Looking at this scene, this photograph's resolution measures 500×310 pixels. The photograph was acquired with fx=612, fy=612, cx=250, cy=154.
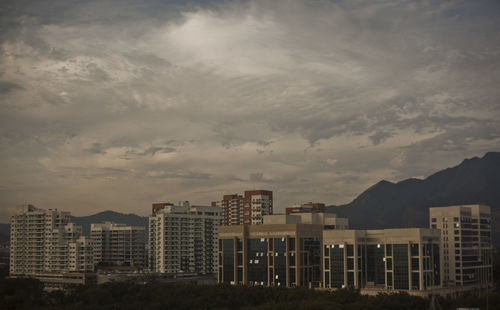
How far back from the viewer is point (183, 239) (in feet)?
331

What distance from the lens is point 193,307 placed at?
6284cm

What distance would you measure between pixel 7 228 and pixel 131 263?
24.1m

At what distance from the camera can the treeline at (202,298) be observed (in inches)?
2242

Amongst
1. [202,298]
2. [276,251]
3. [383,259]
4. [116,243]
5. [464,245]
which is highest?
[464,245]

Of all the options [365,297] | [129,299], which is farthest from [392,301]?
[129,299]

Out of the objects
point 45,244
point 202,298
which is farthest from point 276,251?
point 45,244

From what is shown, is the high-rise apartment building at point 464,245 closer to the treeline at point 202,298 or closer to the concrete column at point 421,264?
the concrete column at point 421,264

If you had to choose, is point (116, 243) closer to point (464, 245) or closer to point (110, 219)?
point (110, 219)

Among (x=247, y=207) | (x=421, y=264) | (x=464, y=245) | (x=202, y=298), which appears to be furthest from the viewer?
(x=247, y=207)

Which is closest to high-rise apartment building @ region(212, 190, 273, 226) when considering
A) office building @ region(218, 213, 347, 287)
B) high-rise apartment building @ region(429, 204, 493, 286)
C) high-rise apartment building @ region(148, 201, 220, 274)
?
high-rise apartment building @ region(148, 201, 220, 274)

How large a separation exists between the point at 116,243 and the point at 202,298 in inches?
2023

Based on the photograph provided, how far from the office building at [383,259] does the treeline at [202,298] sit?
6.34 metres

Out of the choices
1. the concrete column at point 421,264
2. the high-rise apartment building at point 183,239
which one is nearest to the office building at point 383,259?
the concrete column at point 421,264

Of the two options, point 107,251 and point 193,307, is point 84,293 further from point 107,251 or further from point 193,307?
point 107,251
